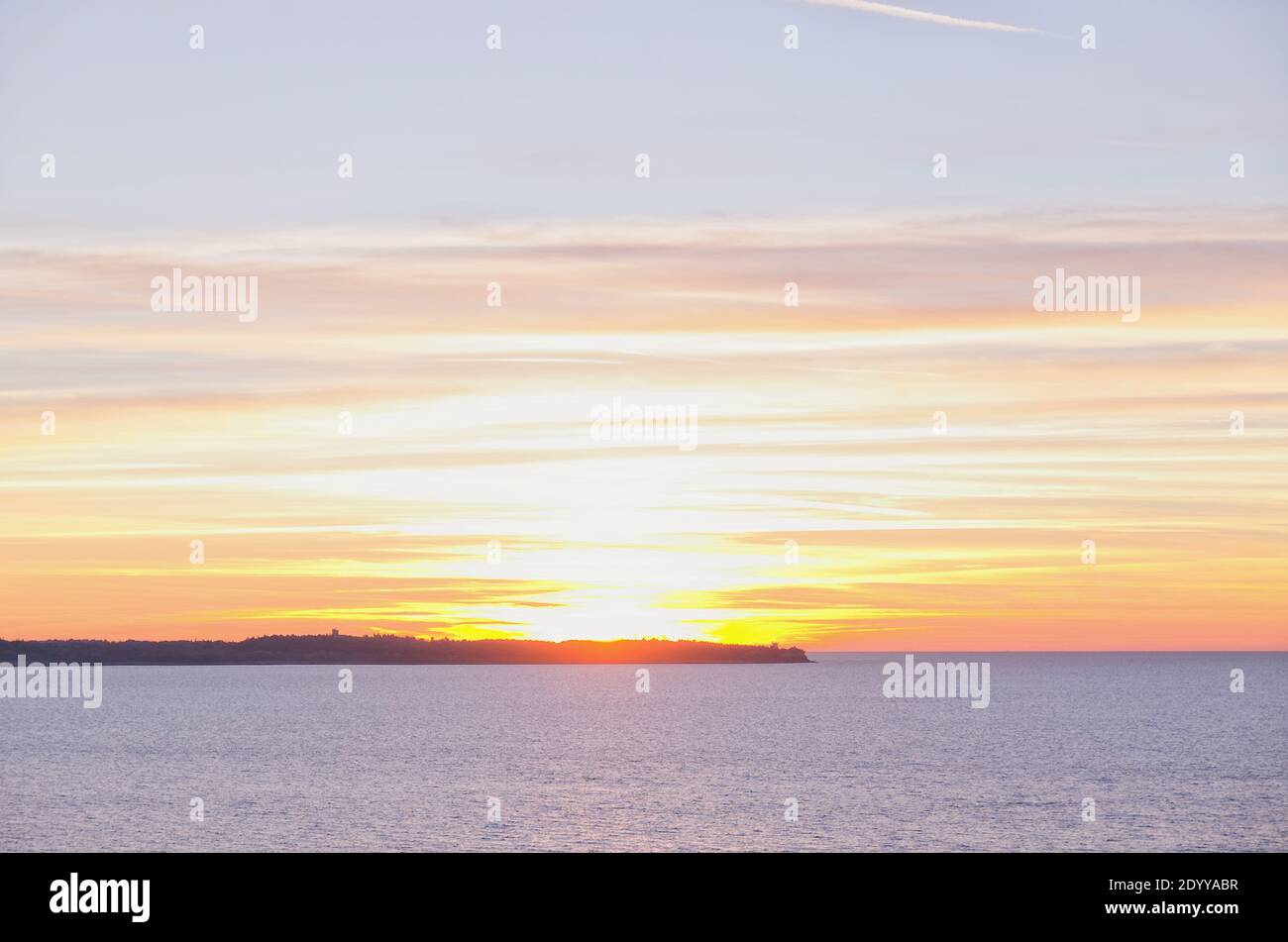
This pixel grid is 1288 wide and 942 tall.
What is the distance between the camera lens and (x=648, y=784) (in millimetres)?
86562

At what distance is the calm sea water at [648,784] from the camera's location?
6375cm

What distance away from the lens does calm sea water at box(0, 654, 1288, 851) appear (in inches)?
→ 2510

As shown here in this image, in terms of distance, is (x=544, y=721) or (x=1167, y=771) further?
(x=544, y=721)

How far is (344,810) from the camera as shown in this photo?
73.2 metres

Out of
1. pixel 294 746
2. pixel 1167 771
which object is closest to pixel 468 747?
pixel 294 746
